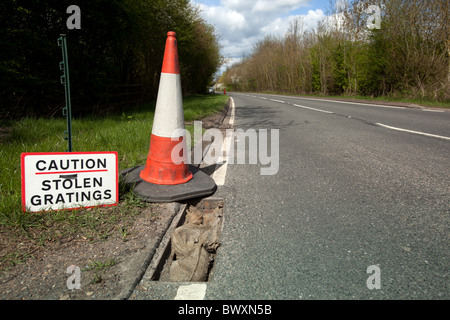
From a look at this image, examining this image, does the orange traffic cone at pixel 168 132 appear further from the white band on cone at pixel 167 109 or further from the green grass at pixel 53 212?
the green grass at pixel 53 212

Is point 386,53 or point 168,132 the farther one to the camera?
point 386,53

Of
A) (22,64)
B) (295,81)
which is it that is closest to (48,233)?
(22,64)

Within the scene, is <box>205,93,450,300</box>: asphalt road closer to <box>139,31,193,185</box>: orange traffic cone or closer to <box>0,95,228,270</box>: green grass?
<box>139,31,193,185</box>: orange traffic cone

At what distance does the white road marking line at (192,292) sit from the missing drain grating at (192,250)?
17 centimetres

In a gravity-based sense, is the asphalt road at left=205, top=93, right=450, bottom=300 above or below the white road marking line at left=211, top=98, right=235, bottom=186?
below

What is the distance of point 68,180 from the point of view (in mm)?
2459

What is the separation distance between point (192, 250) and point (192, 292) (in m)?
0.49

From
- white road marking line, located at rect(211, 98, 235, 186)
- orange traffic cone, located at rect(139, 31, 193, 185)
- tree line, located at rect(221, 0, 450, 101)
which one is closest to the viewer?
orange traffic cone, located at rect(139, 31, 193, 185)

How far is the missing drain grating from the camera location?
1.84 meters

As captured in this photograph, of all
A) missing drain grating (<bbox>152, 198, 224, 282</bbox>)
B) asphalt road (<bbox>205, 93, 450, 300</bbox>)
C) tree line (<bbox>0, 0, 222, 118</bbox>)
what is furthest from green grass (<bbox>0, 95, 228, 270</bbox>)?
tree line (<bbox>0, 0, 222, 118</bbox>)

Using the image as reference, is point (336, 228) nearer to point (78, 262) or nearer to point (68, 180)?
Result: point (78, 262)

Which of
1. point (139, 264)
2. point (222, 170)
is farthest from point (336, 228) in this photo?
point (222, 170)

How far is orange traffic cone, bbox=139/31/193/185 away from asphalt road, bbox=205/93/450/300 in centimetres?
53
